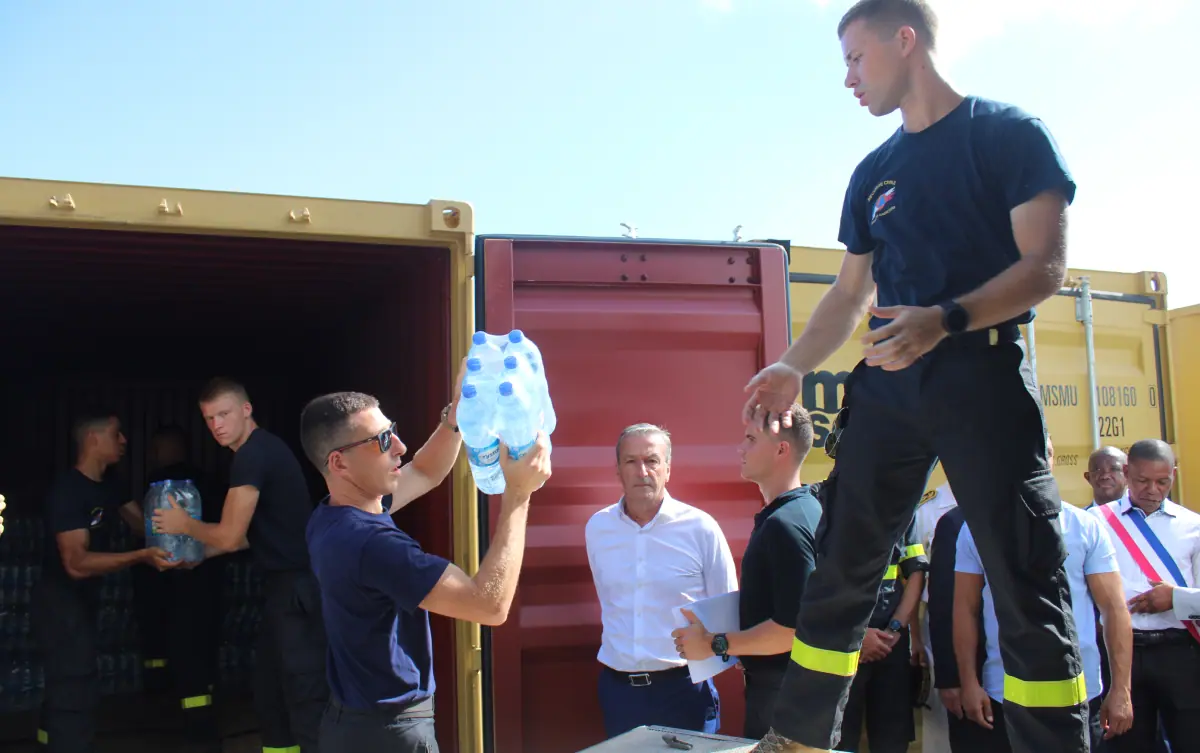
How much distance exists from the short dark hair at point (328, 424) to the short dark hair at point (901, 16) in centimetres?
158

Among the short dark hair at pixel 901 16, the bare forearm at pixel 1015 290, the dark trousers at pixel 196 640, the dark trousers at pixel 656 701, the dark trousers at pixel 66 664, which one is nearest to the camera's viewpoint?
the bare forearm at pixel 1015 290

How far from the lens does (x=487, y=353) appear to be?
8.34ft

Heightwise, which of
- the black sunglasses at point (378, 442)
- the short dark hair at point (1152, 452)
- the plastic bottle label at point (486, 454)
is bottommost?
the short dark hair at point (1152, 452)

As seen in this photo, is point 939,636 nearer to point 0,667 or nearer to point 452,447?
point 452,447

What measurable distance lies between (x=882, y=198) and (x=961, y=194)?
19cm

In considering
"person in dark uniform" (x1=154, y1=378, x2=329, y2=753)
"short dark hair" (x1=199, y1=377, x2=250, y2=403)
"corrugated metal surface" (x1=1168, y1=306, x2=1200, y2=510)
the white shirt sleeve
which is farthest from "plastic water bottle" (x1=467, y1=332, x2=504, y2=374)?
"corrugated metal surface" (x1=1168, y1=306, x2=1200, y2=510)

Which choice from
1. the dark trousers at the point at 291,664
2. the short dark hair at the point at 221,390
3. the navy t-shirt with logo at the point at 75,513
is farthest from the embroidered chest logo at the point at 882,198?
the navy t-shirt with logo at the point at 75,513

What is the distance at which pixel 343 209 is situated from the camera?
325 cm

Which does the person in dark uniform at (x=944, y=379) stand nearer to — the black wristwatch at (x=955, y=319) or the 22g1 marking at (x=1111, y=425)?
the black wristwatch at (x=955, y=319)

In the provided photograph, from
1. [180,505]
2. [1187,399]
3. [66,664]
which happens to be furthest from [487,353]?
[1187,399]

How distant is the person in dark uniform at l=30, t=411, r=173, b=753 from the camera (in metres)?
4.07

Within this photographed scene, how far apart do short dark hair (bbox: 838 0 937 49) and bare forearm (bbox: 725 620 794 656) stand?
1.64 meters

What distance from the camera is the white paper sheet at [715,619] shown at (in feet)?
8.79

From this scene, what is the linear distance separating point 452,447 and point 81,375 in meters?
5.95
